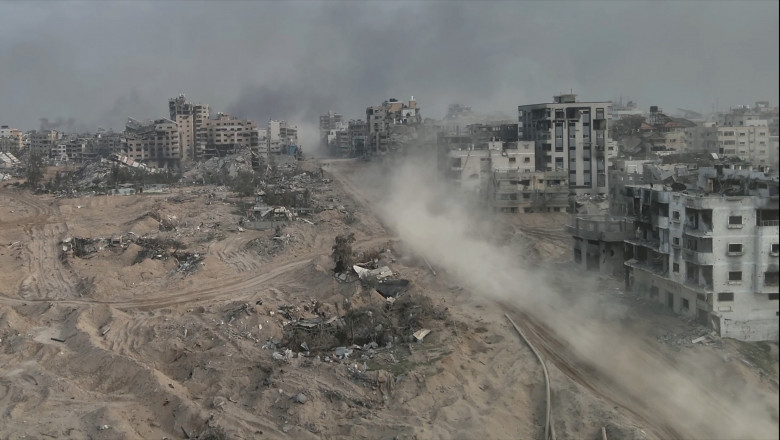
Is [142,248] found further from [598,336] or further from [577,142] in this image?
[577,142]

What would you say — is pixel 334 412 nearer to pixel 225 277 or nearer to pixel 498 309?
pixel 498 309

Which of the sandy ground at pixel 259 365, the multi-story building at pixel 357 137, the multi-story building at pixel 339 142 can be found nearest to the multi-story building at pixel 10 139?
the multi-story building at pixel 339 142

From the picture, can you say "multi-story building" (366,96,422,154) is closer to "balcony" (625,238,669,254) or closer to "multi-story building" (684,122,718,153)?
"multi-story building" (684,122,718,153)

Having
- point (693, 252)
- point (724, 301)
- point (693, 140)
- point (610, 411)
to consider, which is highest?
point (693, 140)

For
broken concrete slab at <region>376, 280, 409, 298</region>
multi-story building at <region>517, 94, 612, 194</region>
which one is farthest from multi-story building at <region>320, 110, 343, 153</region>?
broken concrete slab at <region>376, 280, 409, 298</region>

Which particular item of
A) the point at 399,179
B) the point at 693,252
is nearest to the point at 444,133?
the point at 399,179

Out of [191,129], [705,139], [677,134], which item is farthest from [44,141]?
[705,139]

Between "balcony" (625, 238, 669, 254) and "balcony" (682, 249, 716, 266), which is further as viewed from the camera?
"balcony" (625, 238, 669, 254)
